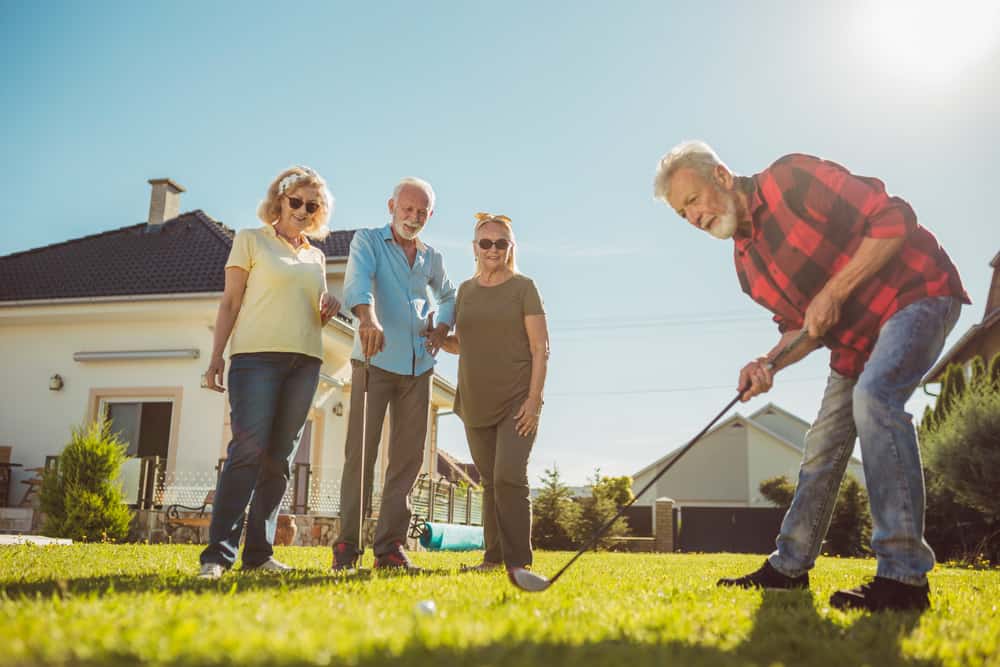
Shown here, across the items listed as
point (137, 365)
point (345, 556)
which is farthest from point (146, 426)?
point (345, 556)

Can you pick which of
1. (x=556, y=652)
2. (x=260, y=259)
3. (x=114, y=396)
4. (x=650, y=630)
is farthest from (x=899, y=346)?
(x=114, y=396)

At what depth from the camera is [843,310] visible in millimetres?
3260

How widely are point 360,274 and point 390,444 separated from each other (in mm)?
952

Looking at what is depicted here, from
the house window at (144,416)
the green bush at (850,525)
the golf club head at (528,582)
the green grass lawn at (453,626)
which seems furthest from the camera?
the green bush at (850,525)

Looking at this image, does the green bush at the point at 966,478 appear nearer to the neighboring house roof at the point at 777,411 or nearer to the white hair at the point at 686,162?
the white hair at the point at 686,162

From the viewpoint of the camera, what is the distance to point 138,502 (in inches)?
480

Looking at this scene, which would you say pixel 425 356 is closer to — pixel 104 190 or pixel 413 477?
pixel 413 477

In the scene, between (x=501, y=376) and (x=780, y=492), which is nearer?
(x=501, y=376)

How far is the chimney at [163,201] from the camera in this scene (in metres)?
17.6

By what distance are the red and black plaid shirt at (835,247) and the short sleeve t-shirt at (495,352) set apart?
1.46 m

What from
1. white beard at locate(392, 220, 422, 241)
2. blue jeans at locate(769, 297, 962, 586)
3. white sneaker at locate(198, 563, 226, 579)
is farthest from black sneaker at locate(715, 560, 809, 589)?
white beard at locate(392, 220, 422, 241)

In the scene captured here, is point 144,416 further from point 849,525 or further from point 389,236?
point 849,525

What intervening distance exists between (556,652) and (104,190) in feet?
57.4

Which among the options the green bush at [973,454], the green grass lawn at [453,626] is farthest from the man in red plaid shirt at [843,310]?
the green bush at [973,454]
